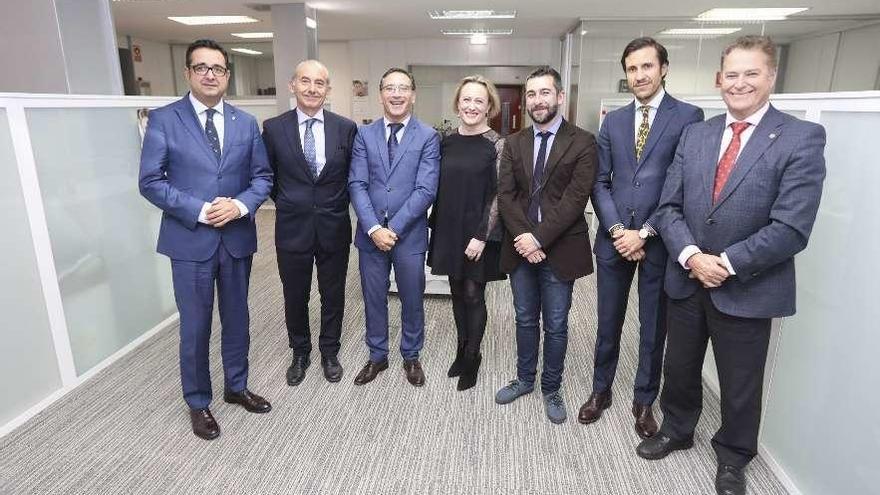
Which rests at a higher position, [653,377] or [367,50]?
[367,50]

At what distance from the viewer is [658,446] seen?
2.09 metres

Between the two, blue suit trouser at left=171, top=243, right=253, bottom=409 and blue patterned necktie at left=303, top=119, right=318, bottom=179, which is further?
blue patterned necktie at left=303, top=119, right=318, bottom=179

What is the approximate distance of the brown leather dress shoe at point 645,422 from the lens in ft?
7.24

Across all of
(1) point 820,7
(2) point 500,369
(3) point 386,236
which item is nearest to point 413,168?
(3) point 386,236

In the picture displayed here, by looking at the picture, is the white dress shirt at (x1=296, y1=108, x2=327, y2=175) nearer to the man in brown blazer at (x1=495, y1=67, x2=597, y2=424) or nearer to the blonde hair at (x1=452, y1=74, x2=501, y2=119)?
the blonde hair at (x1=452, y1=74, x2=501, y2=119)

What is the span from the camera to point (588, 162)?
2068 mm

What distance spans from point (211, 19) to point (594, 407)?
8.25m

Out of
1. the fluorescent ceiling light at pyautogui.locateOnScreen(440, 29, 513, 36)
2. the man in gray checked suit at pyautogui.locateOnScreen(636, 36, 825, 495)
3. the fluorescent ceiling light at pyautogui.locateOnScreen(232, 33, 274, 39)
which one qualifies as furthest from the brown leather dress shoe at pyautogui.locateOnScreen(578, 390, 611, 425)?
the fluorescent ceiling light at pyautogui.locateOnScreen(232, 33, 274, 39)

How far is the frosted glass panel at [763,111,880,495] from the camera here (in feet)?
5.15

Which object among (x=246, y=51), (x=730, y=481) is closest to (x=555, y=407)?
(x=730, y=481)

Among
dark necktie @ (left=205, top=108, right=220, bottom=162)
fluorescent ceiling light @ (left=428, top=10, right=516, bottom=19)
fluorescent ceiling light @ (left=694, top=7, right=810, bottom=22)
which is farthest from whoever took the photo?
fluorescent ceiling light @ (left=428, top=10, right=516, bottom=19)

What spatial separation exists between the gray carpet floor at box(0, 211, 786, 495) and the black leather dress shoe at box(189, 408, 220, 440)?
0.04m

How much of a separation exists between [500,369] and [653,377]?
86 centimetres

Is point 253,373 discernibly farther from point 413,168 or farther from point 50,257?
point 413,168
